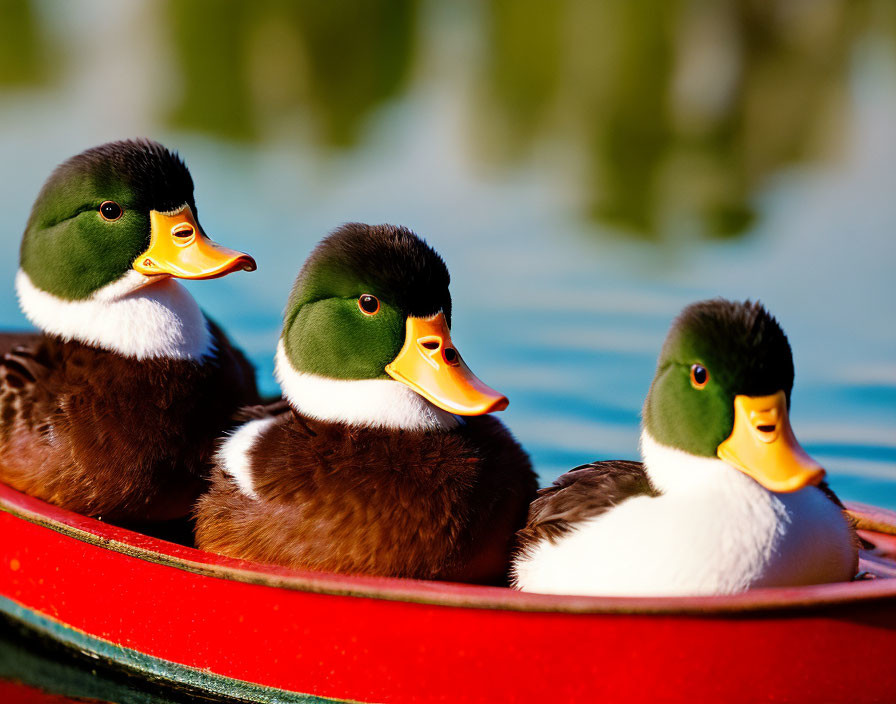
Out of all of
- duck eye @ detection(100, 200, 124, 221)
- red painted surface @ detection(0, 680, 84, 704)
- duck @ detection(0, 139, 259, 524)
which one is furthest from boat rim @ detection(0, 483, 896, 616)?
duck eye @ detection(100, 200, 124, 221)

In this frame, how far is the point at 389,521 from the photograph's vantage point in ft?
9.61

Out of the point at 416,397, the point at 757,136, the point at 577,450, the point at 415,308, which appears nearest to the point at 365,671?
the point at 416,397

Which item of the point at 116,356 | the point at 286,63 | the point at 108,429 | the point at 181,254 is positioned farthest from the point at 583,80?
the point at 108,429

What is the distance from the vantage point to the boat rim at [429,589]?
2.72 m

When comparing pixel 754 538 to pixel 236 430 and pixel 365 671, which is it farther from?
pixel 236 430

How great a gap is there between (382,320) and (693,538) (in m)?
0.89

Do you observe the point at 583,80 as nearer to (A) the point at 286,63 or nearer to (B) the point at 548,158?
(B) the point at 548,158

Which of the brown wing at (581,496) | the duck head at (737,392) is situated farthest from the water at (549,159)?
the duck head at (737,392)

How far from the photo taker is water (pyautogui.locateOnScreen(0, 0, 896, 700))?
6355mm

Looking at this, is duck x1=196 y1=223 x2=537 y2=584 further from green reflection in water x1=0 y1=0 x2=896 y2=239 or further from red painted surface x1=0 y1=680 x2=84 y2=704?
green reflection in water x1=0 y1=0 x2=896 y2=239

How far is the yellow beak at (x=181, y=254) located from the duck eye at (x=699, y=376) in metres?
1.23

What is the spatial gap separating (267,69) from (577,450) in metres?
8.28

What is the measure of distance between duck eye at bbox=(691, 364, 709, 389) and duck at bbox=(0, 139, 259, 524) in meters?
1.23

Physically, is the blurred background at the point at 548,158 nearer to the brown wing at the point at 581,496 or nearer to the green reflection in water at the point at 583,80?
the green reflection in water at the point at 583,80
